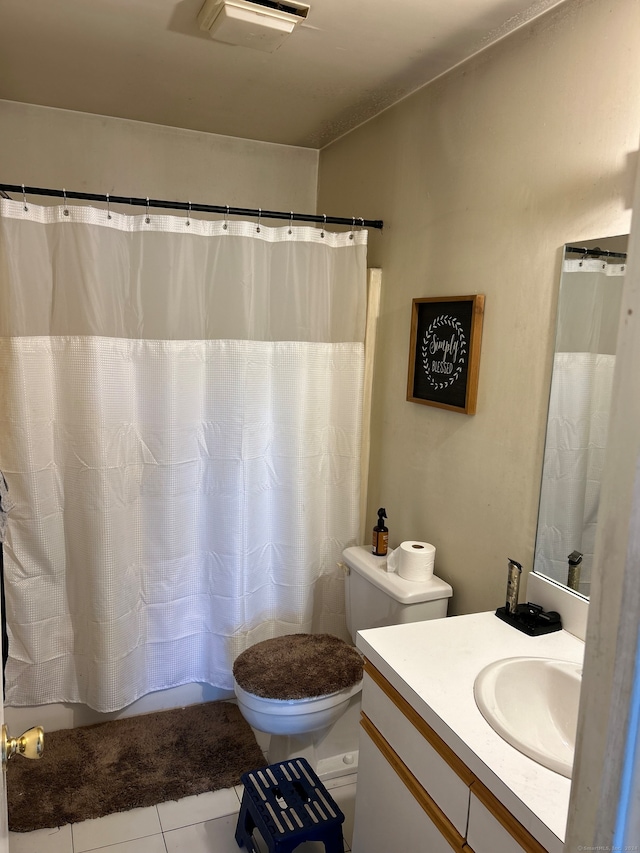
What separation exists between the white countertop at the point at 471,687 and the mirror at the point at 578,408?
0.73 feet

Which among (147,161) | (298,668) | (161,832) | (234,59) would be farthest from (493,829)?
(147,161)

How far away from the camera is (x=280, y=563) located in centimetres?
243

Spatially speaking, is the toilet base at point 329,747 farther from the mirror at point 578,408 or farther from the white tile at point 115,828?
the mirror at point 578,408

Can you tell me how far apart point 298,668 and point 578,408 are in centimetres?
117

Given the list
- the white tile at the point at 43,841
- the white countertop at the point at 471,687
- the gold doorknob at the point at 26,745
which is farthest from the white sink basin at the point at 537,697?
the white tile at the point at 43,841

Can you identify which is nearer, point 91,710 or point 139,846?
point 139,846

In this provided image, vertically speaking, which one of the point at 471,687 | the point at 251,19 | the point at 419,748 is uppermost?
the point at 251,19

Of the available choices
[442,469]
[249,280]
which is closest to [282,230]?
[249,280]

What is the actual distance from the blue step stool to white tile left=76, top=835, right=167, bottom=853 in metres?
0.24

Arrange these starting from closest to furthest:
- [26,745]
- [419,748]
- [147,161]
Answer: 1. [26,745]
2. [419,748]
3. [147,161]

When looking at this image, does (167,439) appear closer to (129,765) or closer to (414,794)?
(129,765)

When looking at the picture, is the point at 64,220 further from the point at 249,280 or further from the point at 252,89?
the point at 252,89

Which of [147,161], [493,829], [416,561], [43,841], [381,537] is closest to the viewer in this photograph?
[493,829]

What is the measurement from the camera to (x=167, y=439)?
2219 mm
